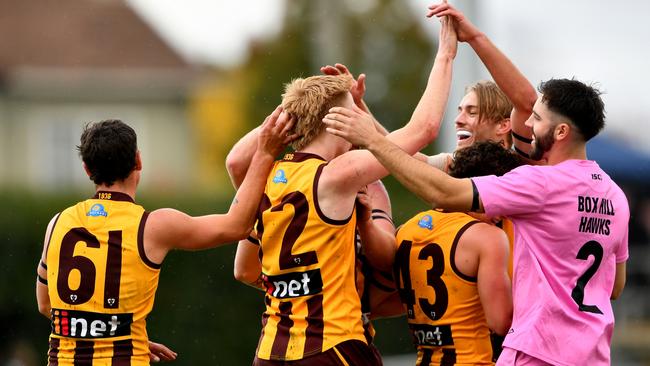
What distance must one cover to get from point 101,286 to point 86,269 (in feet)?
0.46

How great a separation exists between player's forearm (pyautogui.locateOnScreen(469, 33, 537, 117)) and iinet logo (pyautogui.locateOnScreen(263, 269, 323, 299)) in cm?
181

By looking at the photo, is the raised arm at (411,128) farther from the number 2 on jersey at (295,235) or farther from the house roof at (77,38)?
the house roof at (77,38)

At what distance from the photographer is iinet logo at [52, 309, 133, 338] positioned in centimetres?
638

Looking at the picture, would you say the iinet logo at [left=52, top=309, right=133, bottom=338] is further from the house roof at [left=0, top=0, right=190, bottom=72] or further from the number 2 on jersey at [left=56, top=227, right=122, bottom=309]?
the house roof at [left=0, top=0, right=190, bottom=72]

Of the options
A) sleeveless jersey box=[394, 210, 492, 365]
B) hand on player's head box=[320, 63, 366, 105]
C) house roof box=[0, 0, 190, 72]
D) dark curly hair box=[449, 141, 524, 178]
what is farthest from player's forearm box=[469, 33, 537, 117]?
house roof box=[0, 0, 190, 72]

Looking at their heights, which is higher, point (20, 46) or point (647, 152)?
point (20, 46)

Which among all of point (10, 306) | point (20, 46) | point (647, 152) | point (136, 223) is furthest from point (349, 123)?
point (20, 46)

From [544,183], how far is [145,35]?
4448 centimetres

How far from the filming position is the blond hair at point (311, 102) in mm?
6383

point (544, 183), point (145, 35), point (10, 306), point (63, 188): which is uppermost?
point (145, 35)

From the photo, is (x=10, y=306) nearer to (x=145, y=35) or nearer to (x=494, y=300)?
(x=494, y=300)

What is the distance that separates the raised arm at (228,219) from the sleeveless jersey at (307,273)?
212mm

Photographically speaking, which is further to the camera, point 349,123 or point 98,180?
point 98,180

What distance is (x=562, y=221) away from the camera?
6.05 meters
